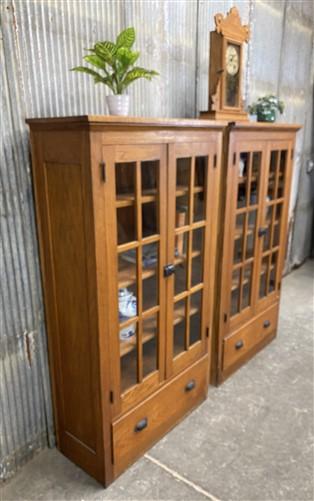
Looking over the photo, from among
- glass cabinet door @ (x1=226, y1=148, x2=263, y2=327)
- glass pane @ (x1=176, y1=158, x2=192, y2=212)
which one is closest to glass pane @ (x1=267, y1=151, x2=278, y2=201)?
glass cabinet door @ (x1=226, y1=148, x2=263, y2=327)

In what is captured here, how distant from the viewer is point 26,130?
154 centimetres

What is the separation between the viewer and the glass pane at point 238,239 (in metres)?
2.30

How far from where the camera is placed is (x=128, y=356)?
1.71 metres

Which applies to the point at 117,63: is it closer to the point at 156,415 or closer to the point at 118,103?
the point at 118,103

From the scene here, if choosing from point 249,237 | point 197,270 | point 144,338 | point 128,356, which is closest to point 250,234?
point 249,237

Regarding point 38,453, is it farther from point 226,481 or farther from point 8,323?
point 226,481

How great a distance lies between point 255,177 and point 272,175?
0.70 ft

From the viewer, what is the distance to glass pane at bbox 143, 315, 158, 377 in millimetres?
1781

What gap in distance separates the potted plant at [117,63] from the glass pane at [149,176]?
221 millimetres

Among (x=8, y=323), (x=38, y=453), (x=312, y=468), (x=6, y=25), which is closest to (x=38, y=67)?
(x=6, y=25)

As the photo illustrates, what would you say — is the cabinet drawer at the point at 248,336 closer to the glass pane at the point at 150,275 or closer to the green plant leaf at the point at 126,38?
the glass pane at the point at 150,275

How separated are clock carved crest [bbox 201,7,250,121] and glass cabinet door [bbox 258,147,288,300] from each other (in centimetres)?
42

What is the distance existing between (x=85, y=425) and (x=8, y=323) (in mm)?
558

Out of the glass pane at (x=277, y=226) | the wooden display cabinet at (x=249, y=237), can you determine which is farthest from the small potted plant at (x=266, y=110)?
the glass pane at (x=277, y=226)
